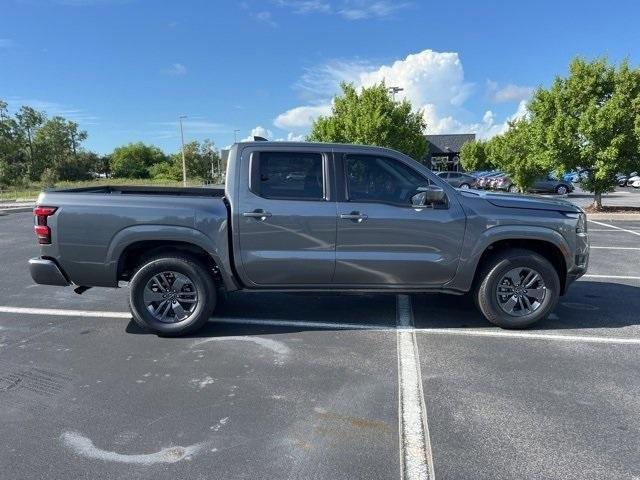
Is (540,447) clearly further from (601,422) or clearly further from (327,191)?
(327,191)

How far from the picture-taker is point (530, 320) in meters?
4.95

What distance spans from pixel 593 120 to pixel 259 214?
15843 millimetres

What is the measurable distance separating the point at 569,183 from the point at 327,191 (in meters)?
32.7

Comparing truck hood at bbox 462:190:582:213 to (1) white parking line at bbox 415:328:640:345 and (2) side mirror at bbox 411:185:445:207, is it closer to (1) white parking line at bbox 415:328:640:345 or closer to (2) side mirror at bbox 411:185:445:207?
(2) side mirror at bbox 411:185:445:207

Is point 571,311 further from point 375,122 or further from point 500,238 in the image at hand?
point 375,122

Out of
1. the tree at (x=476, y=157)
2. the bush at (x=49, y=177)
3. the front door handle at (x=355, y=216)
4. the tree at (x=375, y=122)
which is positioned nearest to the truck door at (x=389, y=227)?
the front door handle at (x=355, y=216)

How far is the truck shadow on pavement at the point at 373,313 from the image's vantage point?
16.8 feet

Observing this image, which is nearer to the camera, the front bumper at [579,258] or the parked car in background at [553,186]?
the front bumper at [579,258]

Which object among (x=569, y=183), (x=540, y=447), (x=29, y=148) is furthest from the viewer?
(x=29, y=148)

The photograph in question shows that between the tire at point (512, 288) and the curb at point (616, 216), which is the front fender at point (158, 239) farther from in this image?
the curb at point (616, 216)

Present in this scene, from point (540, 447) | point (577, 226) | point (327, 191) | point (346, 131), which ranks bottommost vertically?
point (540, 447)

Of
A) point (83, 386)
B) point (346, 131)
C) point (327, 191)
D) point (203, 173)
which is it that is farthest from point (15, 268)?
point (203, 173)

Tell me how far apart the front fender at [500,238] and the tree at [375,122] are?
17.9m

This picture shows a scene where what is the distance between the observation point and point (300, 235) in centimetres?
466
